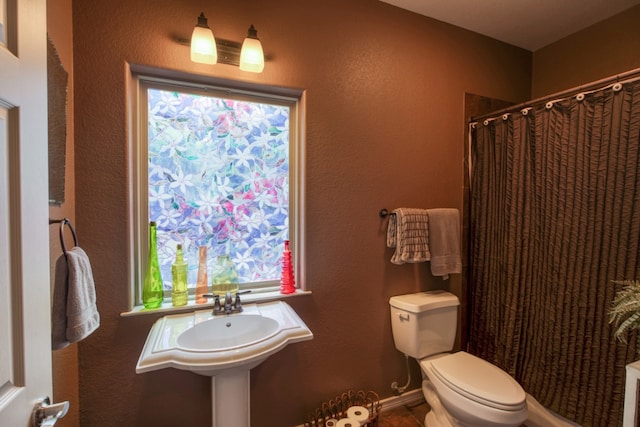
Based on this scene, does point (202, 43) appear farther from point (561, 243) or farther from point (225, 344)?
point (561, 243)

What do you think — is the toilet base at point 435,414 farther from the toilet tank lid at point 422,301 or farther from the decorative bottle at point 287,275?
the decorative bottle at point 287,275

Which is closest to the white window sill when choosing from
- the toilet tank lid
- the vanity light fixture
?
the toilet tank lid

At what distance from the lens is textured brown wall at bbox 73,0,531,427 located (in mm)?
1229

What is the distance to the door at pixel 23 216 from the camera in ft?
1.71

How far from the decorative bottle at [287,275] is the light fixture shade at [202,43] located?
990 millimetres

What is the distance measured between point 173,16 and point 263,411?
2.05m

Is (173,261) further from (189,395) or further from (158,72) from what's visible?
(158,72)

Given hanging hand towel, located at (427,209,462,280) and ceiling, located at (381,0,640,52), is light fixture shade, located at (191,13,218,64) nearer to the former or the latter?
ceiling, located at (381,0,640,52)

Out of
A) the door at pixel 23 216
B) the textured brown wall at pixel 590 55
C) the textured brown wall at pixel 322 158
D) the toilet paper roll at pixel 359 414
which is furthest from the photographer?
the textured brown wall at pixel 590 55

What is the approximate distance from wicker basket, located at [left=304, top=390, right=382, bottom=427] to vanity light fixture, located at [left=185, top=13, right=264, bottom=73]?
1.89 metres

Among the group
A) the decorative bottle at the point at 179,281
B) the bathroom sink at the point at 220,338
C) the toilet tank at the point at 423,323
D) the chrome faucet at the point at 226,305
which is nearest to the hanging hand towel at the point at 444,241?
the toilet tank at the point at 423,323

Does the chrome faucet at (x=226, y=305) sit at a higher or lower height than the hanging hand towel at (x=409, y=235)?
lower

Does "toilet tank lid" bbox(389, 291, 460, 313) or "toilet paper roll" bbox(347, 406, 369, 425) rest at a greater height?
"toilet tank lid" bbox(389, 291, 460, 313)

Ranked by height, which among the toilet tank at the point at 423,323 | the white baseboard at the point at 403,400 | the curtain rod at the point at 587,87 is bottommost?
the white baseboard at the point at 403,400
